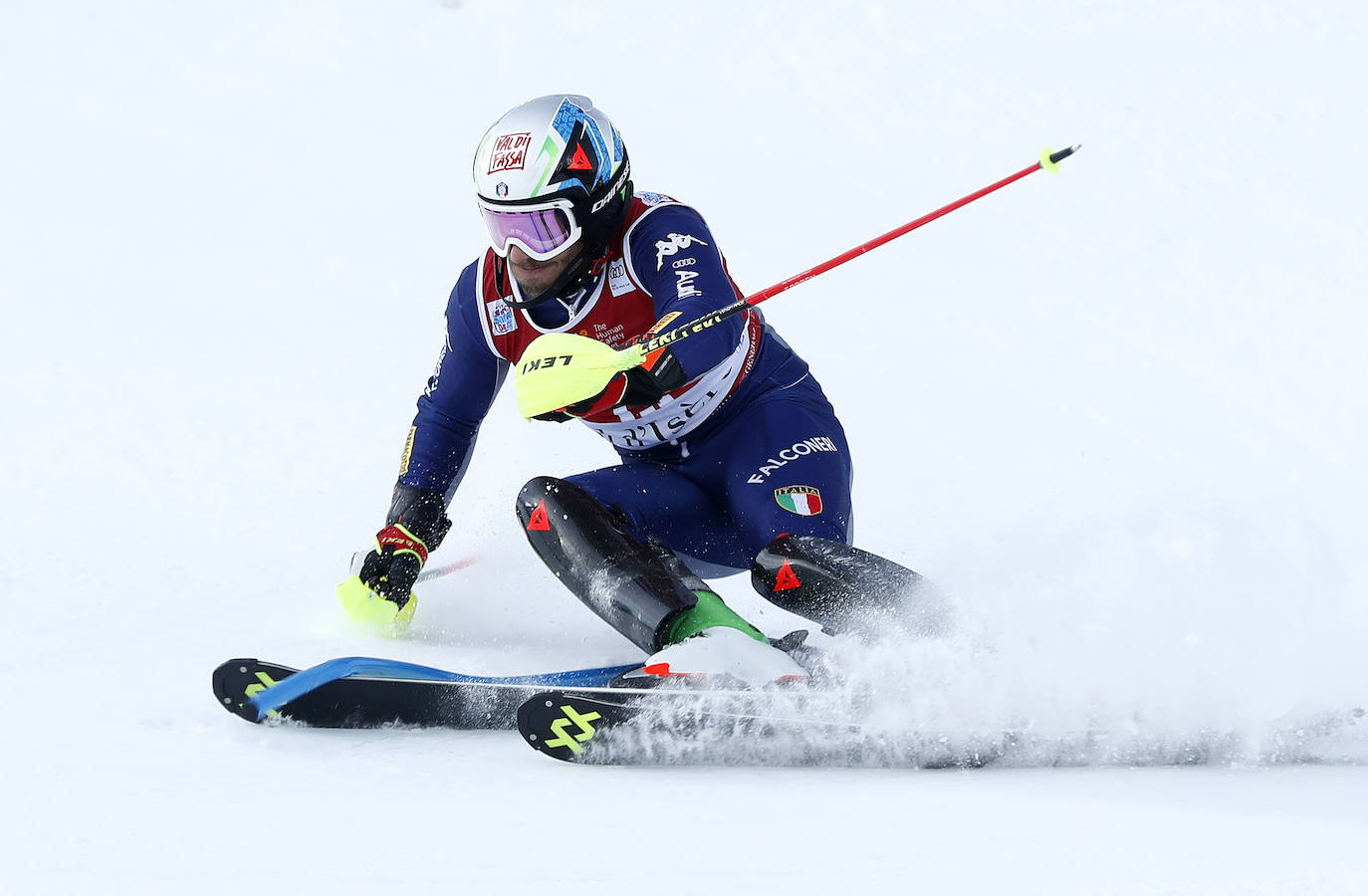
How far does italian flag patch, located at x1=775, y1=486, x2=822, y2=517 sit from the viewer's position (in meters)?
4.02

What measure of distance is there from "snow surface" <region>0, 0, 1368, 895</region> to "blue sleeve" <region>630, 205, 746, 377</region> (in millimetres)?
893

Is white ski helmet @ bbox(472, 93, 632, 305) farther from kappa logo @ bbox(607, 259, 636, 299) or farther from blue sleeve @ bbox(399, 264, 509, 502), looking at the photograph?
blue sleeve @ bbox(399, 264, 509, 502)

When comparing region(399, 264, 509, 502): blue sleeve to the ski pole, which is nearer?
the ski pole

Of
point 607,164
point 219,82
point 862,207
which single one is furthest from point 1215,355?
point 219,82

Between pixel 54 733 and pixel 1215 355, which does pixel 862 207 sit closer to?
pixel 1215 355

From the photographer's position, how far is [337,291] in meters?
9.01

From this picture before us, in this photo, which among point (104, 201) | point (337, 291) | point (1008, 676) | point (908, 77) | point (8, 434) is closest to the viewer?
point (1008, 676)

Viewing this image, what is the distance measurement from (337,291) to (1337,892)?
300 inches

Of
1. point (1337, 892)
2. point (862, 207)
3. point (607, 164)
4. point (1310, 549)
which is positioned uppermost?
point (862, 207)

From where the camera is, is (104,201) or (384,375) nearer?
(384,375)

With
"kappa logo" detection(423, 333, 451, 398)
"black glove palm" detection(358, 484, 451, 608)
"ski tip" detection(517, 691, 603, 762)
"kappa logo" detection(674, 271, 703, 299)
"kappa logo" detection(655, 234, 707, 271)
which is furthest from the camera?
"kappa logo" detection(423, 333, 451, 398)

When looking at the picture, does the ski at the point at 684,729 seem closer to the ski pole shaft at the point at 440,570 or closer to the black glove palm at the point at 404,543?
the black glove palm at the point at 404,543

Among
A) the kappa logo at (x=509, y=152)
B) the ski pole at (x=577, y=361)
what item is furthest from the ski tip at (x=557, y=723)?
the kappa logo at (x=509, y=152)

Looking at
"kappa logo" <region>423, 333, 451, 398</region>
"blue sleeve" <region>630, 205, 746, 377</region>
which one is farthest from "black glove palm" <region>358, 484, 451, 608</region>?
"blue sleeve" <region>630, 205, 746, 377</region>
